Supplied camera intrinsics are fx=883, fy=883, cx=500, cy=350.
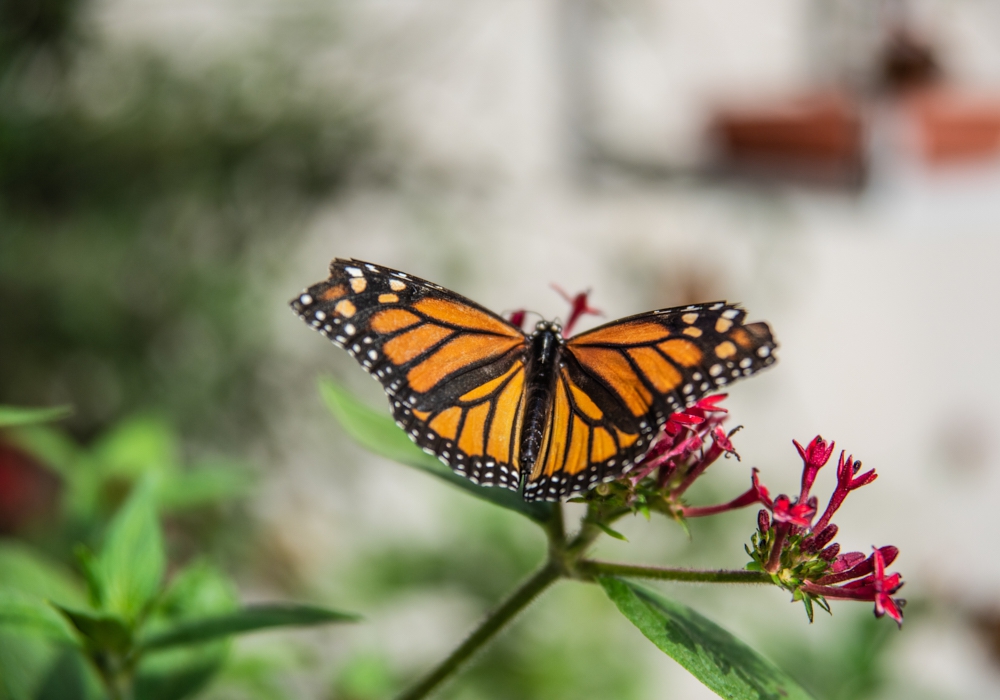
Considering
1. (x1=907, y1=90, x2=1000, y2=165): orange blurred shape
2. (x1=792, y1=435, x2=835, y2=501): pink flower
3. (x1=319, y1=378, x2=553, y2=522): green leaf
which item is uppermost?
(x1=907, y1=90, x2=1000, y2=165): orange blurred shape

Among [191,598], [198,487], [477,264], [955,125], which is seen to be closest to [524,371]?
[191,598]

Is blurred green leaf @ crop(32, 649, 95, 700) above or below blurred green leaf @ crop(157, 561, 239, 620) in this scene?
below

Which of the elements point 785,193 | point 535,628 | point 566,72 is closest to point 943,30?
point 785,193

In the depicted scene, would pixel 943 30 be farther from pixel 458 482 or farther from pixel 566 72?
pixel 458 482

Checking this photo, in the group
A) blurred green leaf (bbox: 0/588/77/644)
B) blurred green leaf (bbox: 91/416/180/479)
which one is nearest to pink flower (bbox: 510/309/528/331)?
blurred green leaf (bbox: 0/588/77/644)

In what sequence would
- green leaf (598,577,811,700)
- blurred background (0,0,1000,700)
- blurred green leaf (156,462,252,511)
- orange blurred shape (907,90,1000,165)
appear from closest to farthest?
green leaf (598,577,811,700)
blurred green leaf (156,462,252,511)
blurred background (0,0,1000,700)
orange blurred shape (907,90,1000,165)

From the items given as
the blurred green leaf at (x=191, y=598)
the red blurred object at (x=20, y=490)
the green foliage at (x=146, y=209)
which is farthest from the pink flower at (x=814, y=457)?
the green foliage at (x=146, y=209)

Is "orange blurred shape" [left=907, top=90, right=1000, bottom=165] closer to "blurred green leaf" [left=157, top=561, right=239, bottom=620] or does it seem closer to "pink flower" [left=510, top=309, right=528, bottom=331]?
"pink flower" [left=510, top=309, right=528, bottom=331]
